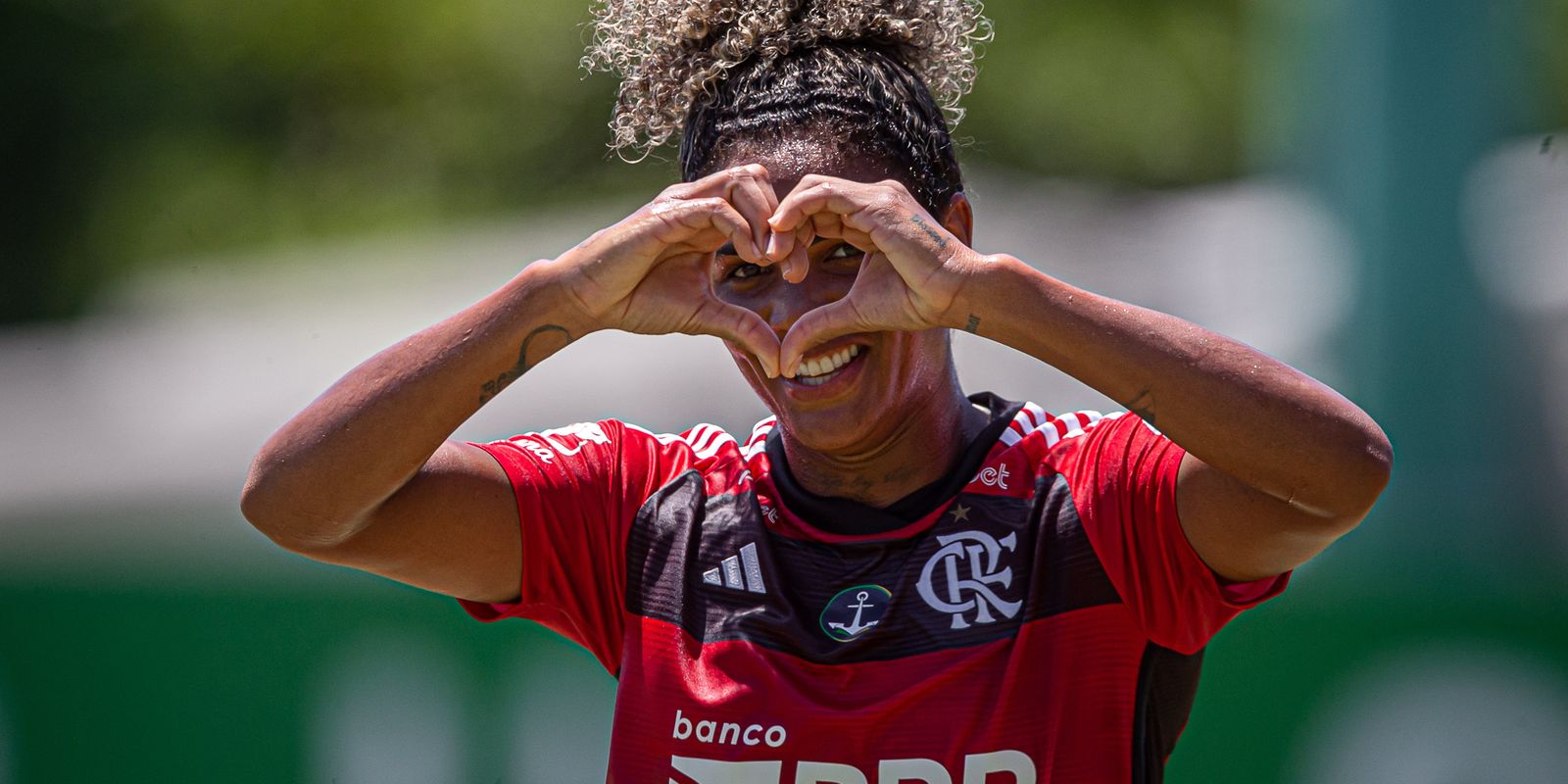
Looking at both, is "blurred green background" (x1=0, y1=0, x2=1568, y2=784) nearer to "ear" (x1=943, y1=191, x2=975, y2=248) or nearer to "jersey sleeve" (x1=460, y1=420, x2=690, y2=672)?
"ear" (x1=943, y1=191, x2=975, y2=248)

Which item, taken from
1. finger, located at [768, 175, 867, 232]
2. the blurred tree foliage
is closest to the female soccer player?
finger, located at [768, 175, 867, 232]

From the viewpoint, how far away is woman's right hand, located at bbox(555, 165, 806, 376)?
2066mm

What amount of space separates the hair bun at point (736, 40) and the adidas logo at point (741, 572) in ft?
2.36

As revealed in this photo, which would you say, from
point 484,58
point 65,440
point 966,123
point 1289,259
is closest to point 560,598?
point 1289,259

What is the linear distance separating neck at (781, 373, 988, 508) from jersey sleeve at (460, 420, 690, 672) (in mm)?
229

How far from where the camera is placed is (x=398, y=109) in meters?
10.4

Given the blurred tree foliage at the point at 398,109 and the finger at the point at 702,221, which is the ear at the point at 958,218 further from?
the blurred tree foliage at the point at 398,109

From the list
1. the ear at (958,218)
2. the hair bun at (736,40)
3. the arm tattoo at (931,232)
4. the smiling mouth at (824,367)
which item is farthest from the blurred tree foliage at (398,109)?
the arm tattoo at (931,232)

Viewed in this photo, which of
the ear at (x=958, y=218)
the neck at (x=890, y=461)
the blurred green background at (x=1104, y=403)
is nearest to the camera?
the neck at (x=890, y=461)

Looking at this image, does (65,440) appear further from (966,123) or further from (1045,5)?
(1045,5)

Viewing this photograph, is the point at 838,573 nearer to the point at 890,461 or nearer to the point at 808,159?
the point at 890,461

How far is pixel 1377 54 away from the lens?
3.73 metres

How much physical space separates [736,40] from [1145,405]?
0.92m

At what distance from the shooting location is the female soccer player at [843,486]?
6.58 ft
